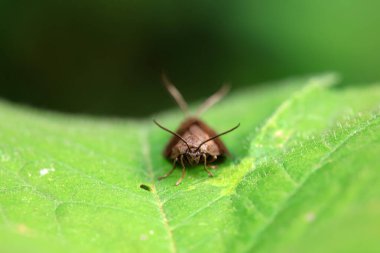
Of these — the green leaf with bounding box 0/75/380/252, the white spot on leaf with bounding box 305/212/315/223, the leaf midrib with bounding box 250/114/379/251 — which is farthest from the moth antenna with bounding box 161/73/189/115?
the white spot on leaf with bounding box 305/212/315/223

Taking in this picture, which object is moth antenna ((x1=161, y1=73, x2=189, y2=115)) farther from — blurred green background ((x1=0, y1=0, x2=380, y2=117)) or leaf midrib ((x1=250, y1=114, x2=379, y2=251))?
leaf midrib ((x1=250, y1=114, x2=379, y2=251))

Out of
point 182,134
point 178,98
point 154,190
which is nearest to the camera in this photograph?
point 154,190

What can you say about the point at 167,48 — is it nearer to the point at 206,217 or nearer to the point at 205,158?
the point at 205,158

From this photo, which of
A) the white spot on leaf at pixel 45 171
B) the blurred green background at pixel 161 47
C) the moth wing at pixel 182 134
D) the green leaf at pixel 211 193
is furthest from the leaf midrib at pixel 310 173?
the blurred green background at pixel 161 47

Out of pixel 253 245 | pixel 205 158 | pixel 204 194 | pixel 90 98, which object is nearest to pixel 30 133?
pixel 205 158

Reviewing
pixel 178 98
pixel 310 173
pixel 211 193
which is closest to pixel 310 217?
pixel 310 173

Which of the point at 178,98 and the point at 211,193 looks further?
the point at 178,98

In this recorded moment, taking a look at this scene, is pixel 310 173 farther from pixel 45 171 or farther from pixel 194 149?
pixel 45 171
